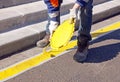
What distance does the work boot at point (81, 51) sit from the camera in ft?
15.0

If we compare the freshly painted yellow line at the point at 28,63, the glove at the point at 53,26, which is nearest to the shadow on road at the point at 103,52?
the freshly painted yellow line at the point at 28,63

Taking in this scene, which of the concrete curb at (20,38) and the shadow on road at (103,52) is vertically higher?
the concrete curb at (20,38)

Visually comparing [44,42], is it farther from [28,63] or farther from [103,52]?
[103,52]

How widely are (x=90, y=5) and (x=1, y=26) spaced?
1832 millimetres

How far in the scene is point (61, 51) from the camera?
16.0 ft

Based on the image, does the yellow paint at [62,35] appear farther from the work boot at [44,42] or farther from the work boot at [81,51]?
the work boot at [44,42]

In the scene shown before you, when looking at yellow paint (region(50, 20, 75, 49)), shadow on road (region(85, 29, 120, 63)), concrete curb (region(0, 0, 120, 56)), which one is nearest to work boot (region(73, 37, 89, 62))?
shadow on road (region(85, 29, 120, 63))

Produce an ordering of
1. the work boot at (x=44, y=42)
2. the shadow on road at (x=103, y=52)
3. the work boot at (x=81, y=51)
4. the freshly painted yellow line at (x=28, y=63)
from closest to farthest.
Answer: the freshly painted yellow line at (x=28, y=63) < the work boot at (x=81, y=51) < the shadow on road at (x=103, y=52) < the work boot at (x=44, y=42)

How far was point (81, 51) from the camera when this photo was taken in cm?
461

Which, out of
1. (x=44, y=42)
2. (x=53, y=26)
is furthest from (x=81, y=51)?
(x=44, y=42)

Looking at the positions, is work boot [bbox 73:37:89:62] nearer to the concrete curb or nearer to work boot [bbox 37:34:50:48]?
work boot [bbox 37:34:50:48]

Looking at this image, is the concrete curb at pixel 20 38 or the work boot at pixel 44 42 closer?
the concrete curb at pixel 20 38

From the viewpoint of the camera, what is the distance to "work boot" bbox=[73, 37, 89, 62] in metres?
4.56

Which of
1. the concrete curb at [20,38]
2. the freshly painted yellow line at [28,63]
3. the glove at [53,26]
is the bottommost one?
the freshly painted yellow line at [28,63]
